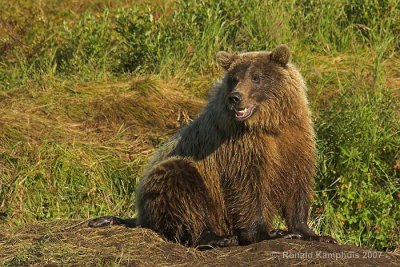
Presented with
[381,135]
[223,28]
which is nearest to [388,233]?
[381,135]

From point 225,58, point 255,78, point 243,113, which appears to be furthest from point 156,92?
point 243,113

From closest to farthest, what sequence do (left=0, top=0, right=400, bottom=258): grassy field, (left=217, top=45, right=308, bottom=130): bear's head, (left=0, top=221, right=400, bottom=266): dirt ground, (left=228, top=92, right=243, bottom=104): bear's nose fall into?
(left=0, top=221, right=400, bottom=266): dirt ground
(left=228, top=92, right=243, bottom=104): bear's nose
(left=217, top=45, right=308, bottom=130): bear's head
(left=0, top=0, right=400, bottom=258): grassy field

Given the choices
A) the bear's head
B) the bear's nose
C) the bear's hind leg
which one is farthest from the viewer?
the bear's hind leg

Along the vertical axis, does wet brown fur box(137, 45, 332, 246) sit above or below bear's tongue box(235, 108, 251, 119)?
below

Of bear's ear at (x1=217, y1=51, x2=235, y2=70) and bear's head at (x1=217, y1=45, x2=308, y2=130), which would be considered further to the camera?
bear's ear at (x1=217, y1=51, x2=235, y2=70)

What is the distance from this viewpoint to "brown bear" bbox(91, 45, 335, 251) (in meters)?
7.13

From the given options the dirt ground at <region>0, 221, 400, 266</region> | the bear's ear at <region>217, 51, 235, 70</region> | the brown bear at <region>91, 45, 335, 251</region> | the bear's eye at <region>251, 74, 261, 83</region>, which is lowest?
the dirt ground at <region>0, 221, 400, 266</region>

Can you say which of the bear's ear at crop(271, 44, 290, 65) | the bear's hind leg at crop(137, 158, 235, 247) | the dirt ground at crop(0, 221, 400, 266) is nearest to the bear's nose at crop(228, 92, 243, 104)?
the bear's ear at crop(271, 44, 290, 65)

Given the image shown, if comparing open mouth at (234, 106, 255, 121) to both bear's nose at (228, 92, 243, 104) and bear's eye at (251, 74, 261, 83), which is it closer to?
bear's nose at (228, 92, 243, 104)

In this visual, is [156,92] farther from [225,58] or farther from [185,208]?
[185,208]

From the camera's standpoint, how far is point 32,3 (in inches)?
505

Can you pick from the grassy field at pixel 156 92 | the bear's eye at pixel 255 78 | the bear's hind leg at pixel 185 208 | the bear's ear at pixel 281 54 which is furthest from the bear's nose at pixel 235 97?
the grassy field at pixel 156 92

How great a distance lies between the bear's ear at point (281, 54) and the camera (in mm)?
7332

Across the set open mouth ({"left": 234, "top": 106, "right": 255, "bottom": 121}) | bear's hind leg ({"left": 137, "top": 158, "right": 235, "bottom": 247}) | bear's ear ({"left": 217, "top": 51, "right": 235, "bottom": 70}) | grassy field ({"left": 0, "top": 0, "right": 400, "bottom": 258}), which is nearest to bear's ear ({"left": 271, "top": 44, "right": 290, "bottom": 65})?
bear's ear ({"left": 217, "top": 51, "right": 235, "bottom": 70})
